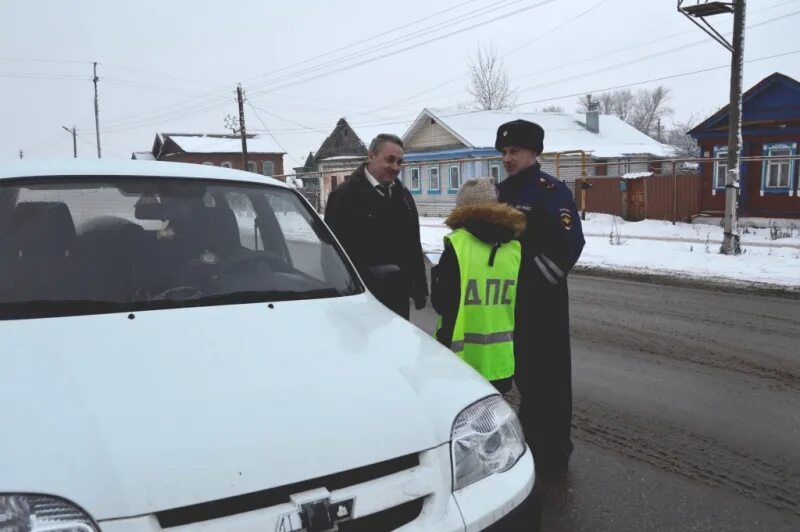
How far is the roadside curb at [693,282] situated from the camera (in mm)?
9203

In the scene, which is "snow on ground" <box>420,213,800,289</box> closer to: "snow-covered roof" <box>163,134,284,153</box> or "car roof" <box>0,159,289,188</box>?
"car roof" <box>0,159,289,188</box>

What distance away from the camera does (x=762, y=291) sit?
30.5 feet

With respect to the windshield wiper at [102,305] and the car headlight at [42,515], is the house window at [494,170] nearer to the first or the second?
the windshield wiper at [102,305]

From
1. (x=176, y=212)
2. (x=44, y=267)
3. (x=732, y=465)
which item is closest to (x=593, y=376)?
(x=732, y=465)

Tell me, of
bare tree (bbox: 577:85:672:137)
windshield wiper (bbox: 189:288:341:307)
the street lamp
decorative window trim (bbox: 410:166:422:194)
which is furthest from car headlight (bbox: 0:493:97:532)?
bare tree (bbox: 577:85:672:137)

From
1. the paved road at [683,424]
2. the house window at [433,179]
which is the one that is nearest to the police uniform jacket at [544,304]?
the paved road at [683,424]

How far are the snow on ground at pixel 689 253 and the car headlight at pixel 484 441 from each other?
7.30m

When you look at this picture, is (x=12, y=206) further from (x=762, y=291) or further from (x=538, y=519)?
(x=762, y=291)

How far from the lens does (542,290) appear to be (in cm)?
336

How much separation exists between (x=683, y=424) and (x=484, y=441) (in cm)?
277

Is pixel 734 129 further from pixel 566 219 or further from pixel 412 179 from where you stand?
pixel 412 179

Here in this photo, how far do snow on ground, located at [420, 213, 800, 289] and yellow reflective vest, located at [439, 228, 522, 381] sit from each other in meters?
6.33

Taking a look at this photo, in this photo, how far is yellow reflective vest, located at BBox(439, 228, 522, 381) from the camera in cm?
309

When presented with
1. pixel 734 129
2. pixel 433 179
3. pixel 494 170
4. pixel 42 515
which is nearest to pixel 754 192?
pixel 734 129
